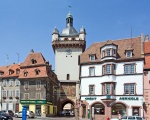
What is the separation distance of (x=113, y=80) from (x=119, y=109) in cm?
537

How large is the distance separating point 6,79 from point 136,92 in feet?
119

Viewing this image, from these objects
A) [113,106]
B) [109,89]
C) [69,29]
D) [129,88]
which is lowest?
[113,106]

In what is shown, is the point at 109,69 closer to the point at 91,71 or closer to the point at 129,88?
the point at 91,71

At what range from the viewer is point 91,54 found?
178 ft

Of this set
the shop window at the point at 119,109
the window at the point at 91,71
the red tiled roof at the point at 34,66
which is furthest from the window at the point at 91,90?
the red tiled roof at the point at 34,66

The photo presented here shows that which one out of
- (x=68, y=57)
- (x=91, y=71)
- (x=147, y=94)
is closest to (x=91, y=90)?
(x=91, y=71)

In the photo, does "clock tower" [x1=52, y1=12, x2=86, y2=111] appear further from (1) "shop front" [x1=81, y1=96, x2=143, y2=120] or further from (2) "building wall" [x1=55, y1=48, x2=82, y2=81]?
(1) "shop front" [x1=81, y1=96, x2=143, y2=120]

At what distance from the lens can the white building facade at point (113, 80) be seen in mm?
48562

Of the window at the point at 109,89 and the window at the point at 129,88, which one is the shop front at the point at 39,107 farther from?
the window at the point at 129,88

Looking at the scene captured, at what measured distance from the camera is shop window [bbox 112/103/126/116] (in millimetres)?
49419

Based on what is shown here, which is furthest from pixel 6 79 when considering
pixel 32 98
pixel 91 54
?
pixel 91 54

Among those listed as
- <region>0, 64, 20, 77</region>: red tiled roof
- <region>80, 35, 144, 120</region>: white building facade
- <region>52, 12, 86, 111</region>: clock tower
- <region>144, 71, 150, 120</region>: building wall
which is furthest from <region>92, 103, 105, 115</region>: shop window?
<region>0, 64, 20, 77</region>: red tiled roof

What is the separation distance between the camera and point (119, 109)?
164ft

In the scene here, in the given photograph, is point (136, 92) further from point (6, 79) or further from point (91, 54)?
point (6, 79)
